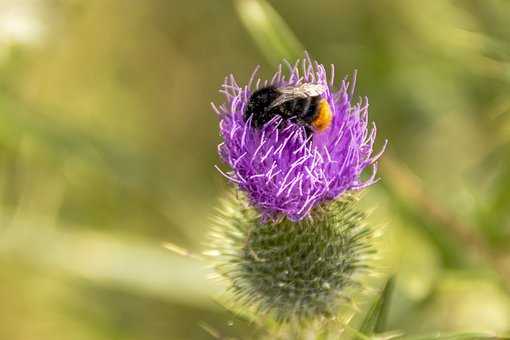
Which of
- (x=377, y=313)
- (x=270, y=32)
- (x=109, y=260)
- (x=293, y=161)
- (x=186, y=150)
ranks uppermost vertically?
(x=186, y=150)

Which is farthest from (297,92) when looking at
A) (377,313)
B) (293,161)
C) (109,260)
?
(109,260)

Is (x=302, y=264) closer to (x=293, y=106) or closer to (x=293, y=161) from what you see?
(x=293, y=161)

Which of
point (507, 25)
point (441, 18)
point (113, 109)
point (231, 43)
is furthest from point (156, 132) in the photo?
point (507, 25)

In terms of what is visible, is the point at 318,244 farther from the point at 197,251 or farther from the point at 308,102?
the point at 197,251

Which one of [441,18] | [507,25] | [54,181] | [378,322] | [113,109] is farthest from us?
[113,109]

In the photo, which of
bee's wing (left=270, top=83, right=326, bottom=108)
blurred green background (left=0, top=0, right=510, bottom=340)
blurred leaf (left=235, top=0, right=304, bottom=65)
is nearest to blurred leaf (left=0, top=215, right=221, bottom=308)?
blurred green background (left=0, top=0, right=510, bottom=340)

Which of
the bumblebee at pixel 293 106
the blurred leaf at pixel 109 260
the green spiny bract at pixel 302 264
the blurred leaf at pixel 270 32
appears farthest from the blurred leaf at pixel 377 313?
the blurred leaf at pixel 109 260
